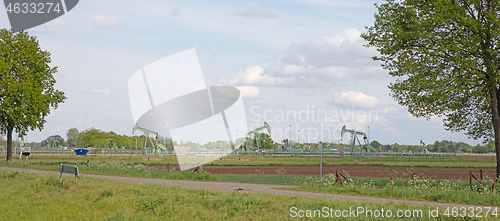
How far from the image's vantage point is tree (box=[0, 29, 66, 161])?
1602 inches

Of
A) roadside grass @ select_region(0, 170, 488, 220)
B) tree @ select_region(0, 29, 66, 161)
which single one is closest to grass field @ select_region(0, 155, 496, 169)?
tree @ select_region(0, 29, 66, 161)

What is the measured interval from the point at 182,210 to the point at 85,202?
5.23 meters

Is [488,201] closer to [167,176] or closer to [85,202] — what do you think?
[85,202]

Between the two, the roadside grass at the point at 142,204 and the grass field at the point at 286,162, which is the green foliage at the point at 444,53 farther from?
the grass field at the point at 286,162

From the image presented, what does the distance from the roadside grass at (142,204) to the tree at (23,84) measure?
74.6 ft

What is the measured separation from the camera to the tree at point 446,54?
21.9 metres

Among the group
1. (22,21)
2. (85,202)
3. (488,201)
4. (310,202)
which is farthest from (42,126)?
(488,201)

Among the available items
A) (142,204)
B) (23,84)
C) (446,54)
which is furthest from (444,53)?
(23,84)

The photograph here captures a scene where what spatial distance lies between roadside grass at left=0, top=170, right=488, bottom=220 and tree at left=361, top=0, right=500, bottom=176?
1176cm

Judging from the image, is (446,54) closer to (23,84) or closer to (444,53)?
(444,53)

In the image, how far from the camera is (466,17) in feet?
71.9

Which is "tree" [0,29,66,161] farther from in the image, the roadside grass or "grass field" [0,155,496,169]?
the roadside grass

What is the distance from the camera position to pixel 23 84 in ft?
134

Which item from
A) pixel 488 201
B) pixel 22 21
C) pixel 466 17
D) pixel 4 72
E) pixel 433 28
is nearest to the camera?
pixel 488 201
